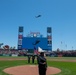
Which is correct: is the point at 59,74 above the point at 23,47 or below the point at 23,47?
below

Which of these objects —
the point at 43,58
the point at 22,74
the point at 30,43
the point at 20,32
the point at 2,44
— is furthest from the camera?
→ the point at 2,44

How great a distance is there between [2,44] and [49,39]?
3394 cm

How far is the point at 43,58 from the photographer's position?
13.4 m

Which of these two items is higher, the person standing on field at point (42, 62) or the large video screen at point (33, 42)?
the large video screen at point (33, 42)

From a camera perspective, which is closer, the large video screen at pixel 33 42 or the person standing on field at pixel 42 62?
the person standing on field at pixel 42 62

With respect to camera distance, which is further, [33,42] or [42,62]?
[33,42]

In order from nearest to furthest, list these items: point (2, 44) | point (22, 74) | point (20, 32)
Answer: point (22, 74) < point (20, 32) < point (2, 44)

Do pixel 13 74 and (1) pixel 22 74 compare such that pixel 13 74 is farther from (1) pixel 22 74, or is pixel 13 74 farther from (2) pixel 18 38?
(2) pixel 18 38

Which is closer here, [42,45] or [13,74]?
[13,74]

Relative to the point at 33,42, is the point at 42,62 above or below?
below

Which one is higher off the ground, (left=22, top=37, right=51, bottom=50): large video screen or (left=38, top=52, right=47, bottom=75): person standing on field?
(left=22, top=37, right=51, bottom=50): large video screen

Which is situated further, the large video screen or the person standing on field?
the large video screen

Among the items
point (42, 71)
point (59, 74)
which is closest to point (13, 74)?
point (59, 74)

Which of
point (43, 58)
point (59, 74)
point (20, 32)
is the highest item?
point (20, 32)
